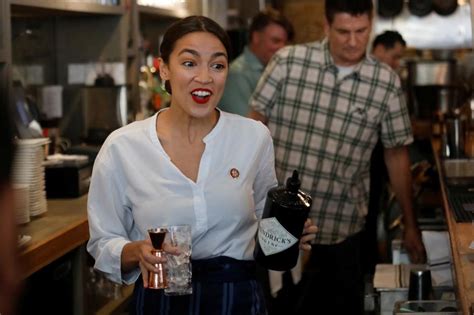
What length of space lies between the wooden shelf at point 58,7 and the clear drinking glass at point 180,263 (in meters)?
2.14

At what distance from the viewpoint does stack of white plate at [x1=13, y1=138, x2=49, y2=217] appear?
419cm

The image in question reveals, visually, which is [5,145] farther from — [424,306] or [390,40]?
[390,40]

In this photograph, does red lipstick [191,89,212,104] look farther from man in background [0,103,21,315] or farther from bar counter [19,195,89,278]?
man in background [0,103,21,315]

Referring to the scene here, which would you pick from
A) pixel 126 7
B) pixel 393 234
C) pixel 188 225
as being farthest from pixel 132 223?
pixel 126 7

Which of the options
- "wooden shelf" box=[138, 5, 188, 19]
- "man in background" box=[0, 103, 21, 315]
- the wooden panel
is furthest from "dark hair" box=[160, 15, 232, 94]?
the wooden panel

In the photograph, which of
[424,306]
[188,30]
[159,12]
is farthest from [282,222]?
[159,12]

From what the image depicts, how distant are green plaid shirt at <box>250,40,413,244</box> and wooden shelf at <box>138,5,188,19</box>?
2194mm

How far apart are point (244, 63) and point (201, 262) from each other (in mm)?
3630

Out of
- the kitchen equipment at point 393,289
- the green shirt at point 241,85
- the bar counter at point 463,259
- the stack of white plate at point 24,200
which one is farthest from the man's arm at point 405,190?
the stack of white plate at point 24,200

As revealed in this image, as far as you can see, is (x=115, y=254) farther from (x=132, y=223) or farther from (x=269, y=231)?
(x=269, y=231)

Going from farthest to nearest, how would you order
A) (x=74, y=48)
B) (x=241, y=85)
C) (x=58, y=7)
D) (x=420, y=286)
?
(x=74, y=48) < (x=241, y=85) < (x=58, y=7) < (x=420, y=286)

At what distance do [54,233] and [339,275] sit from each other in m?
1.63

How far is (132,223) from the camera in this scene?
120 inches

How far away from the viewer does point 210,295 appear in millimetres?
2912
